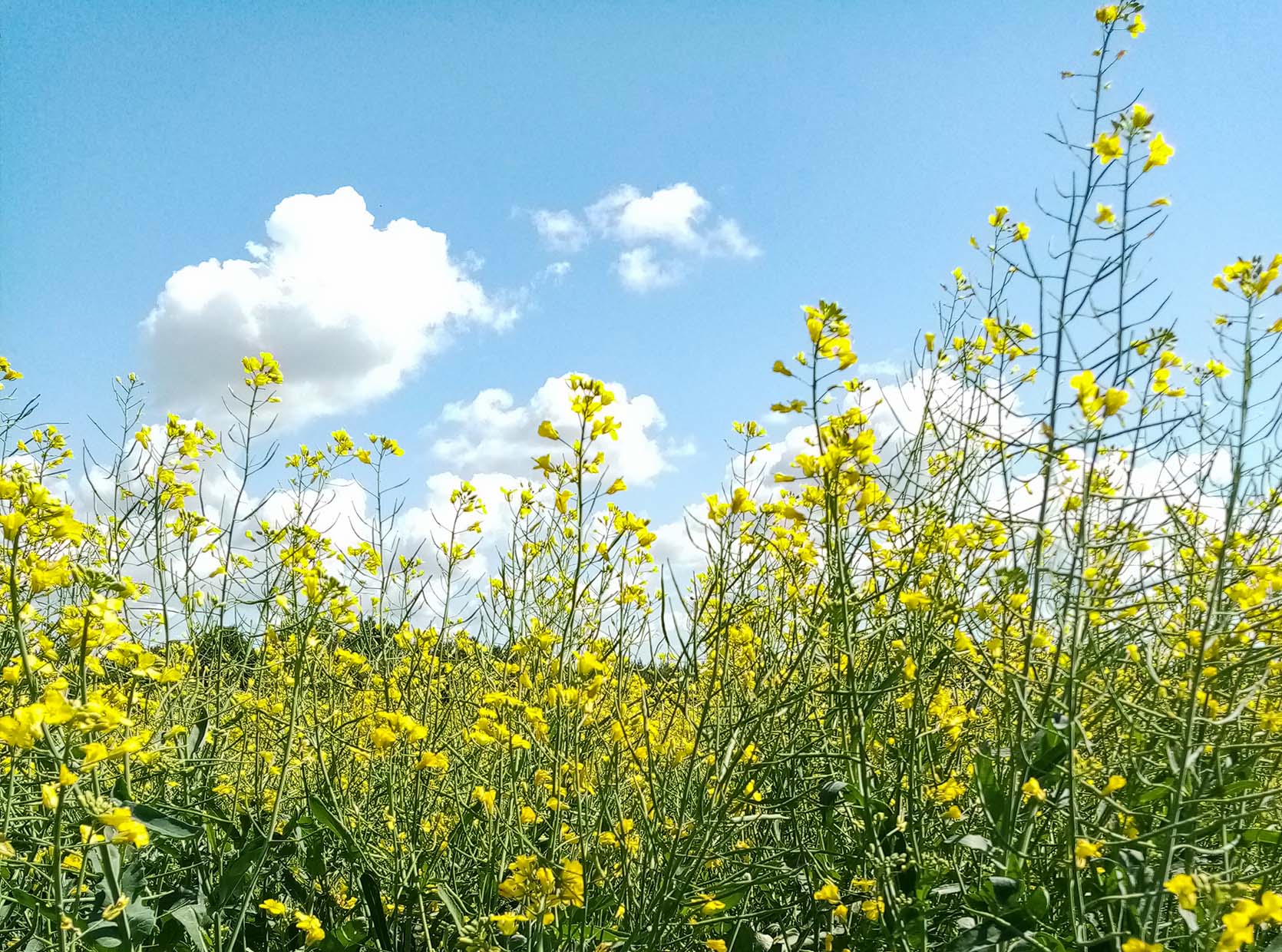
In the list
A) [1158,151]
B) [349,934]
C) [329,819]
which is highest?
[1158,151]

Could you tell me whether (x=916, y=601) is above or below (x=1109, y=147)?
below

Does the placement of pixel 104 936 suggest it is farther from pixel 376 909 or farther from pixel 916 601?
pixel 916 601

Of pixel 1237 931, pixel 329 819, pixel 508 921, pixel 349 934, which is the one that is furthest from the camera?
pixel 329 819

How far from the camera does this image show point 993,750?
254 centimetres

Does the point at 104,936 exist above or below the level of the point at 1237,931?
below

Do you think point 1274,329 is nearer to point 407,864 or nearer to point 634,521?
point 634,521

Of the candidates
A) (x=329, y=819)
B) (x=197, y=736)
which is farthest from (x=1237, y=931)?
(x=197, y=736)

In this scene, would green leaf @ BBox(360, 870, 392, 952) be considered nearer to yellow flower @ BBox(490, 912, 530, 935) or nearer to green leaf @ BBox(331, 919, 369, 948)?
green leaf @ BBox(331, 919, 369, 948)

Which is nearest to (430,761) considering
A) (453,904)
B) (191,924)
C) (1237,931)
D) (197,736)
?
(453,904)

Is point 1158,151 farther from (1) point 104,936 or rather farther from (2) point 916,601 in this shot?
(1) point 104,936

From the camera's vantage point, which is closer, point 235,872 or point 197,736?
point 235,872

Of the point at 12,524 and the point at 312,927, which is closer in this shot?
the point at 12,524

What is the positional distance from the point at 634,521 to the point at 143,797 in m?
1.83

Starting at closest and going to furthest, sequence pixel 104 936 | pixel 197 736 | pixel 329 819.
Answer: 1. pixel 104 936
2. pixel 329 819
3. pixel 197 736
